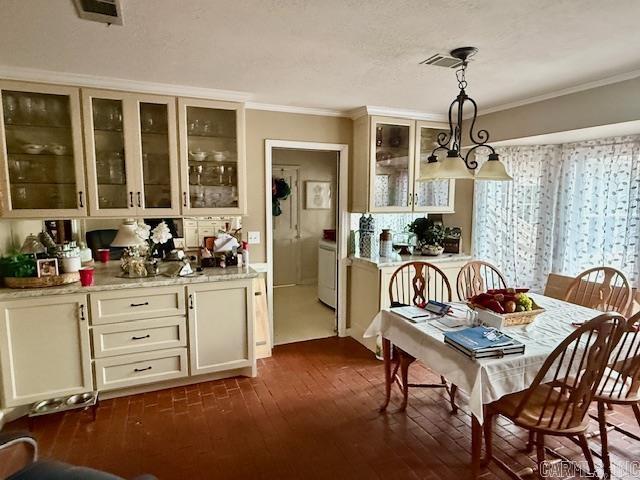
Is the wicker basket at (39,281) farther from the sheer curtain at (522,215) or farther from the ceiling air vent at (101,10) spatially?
the sheer curtain at (522,215)

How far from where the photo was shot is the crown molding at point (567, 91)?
101 inches

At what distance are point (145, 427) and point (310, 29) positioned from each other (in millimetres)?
2690

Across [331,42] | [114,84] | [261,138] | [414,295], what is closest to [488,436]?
[414,295]

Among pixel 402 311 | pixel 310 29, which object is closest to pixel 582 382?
pixel 402 311

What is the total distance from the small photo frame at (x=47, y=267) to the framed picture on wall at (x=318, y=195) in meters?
4.14

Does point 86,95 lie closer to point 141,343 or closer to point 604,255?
point 141,343

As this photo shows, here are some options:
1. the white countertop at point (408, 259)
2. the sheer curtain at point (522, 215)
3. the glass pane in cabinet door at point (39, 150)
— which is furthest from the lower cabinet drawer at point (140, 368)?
the sheer curtain at point (522, 215)

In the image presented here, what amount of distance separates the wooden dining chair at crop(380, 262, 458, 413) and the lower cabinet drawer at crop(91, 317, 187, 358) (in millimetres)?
1679

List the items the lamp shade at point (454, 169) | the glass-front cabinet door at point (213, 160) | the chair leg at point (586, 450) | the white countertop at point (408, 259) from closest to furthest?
the chair leg at point (586, 450) → the lamp shade at point (454, 169) → the glass-front cabinet door at point (213, 160) → the white countertop at point (408, 259)

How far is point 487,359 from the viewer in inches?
70.4

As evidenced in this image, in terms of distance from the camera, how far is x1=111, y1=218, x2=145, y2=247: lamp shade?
304cm

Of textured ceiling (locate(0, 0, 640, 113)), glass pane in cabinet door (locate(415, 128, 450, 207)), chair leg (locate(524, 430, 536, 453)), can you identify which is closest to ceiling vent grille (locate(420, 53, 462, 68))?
textured ceiling (locate(0, 0, 640, 113))

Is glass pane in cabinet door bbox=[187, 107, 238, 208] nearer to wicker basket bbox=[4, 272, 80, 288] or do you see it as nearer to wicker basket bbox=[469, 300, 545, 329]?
wicker basket bbox=[4, 272, 80, 288]

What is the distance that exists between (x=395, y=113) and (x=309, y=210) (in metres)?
2.91
